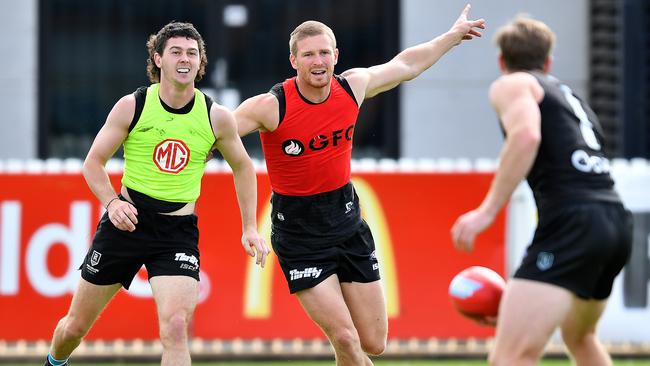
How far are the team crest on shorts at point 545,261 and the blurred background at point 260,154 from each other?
5060 millimetres

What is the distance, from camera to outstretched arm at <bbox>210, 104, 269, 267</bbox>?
769 cm

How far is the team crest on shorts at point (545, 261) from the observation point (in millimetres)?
6094

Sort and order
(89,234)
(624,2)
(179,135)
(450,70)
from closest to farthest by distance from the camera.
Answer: (179,135) < (89,234) < (624,2) < (450,70)

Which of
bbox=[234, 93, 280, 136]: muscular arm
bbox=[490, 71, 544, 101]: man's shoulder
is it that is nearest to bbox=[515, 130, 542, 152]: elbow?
bbox=[490, 71, 544, 101]: man's shoulder

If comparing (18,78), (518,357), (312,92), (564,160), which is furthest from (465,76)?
(518,357)

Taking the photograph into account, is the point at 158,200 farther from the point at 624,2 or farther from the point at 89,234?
the point at 624,2

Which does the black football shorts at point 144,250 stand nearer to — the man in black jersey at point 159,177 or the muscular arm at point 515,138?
the man in black jersey at point 159,177

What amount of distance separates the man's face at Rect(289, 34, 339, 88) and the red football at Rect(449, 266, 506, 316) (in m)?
1.70

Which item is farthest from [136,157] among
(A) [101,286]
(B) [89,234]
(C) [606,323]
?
(C) [606,323]

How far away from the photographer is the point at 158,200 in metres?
7.67

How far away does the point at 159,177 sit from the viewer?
766 cm

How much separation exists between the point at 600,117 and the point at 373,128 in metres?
2.67

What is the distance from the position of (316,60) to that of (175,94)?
83 centimetres

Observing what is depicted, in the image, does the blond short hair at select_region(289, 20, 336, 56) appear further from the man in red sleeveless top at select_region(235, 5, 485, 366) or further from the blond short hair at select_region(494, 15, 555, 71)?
the blond short hair at select_region(494, 15, 555, 71)
